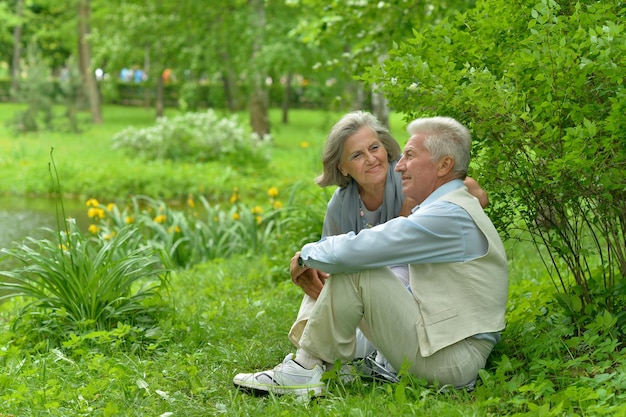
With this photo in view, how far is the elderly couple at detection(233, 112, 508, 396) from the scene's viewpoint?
353 centimetres

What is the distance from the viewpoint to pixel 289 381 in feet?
12.5

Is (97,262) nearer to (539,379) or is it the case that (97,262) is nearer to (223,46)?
(539,379)

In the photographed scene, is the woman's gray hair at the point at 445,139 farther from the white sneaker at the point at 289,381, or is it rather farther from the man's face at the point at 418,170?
the white sneaker at the point at 289,381

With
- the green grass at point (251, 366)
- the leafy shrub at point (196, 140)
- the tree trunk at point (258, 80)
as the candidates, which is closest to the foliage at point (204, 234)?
the green grass at point (251, 366)

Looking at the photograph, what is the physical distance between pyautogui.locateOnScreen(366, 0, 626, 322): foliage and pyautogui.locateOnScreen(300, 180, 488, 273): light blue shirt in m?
0.47

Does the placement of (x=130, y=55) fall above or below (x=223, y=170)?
above

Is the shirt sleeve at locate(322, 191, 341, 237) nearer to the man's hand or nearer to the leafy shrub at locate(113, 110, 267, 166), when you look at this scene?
the man's hand

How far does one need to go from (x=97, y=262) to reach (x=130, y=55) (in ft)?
50.3

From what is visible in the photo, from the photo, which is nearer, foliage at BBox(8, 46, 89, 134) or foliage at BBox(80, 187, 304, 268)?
foliage at BBox(80, 187, 304, 268)

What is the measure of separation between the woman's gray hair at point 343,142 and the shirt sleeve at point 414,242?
875 mm

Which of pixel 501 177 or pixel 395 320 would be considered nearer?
pixel 395 320

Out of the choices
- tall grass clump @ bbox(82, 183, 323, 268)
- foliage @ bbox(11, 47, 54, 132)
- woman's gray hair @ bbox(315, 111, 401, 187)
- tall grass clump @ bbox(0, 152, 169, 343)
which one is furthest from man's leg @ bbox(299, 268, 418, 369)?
foliage @ bbox(11, 47, 54, 132)

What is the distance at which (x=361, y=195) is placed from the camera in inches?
177

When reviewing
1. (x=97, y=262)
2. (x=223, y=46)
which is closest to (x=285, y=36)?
(x=223, y=46)
